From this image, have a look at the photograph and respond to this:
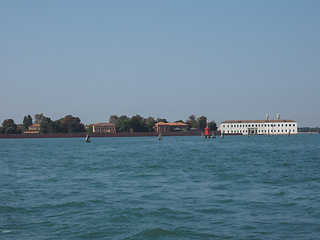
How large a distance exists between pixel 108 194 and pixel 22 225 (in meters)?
4.80

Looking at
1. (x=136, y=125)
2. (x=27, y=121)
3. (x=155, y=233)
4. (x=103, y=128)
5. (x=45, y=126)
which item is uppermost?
(x=27, y=121)

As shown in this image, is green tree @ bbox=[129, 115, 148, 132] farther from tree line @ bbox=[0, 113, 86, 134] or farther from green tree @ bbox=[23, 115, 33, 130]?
green tree @ bbox=[23, 115, 33, 130]

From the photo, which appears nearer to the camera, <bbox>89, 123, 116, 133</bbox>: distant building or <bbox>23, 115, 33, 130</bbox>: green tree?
<bbox>89, 123, 116, 133</bbox>: distant building

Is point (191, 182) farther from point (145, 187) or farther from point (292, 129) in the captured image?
point (292, 129)

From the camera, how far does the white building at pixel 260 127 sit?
576 ft

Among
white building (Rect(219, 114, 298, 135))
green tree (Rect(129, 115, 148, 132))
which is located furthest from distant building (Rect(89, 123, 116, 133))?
white building (Rect(219, 114, 298, 135))

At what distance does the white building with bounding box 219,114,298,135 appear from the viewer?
576 ft

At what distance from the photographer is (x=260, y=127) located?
178 meters

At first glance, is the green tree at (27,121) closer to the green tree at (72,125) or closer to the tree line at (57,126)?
the tree line at (57,126)

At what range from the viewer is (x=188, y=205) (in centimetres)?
1259

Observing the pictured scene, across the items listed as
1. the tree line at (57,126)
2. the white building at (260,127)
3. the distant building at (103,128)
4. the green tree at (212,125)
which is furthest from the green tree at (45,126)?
the white building at (260,127)

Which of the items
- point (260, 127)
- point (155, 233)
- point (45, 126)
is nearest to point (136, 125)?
point (45, 126)

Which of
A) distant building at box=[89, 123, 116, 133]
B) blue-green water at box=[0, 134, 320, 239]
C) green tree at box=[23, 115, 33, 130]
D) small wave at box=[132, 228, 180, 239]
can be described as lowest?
small wave at box=[132, 228, 180, 239]

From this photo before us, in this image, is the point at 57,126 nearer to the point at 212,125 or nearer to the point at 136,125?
the point at 136,125
